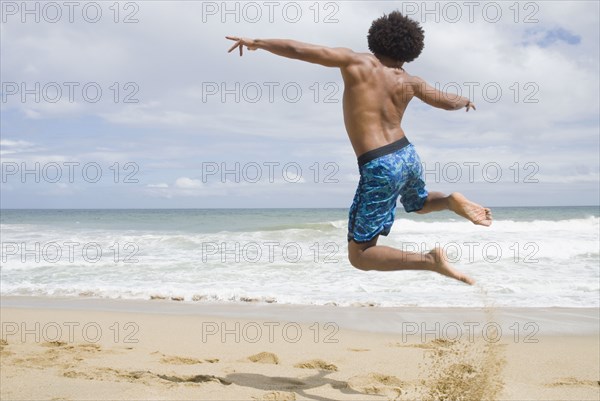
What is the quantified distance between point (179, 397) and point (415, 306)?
207 inches

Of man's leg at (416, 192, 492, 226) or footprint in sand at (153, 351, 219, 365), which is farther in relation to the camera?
footprint in sand at (153, 351, 219, 365)

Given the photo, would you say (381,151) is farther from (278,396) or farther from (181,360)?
(181,360)

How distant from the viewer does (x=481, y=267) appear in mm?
13727

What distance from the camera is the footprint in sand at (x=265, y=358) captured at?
245 inches

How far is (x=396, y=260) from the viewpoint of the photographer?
382cm

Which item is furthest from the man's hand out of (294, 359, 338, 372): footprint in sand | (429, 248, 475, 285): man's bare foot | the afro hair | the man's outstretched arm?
(294, 359, 338, 372): footprint in sand

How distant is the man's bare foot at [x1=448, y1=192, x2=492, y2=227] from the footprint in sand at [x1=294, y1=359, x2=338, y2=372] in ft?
8.89

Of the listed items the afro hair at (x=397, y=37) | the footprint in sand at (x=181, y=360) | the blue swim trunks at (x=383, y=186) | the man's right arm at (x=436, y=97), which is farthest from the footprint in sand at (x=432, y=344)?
the afro hair at (x=397, y=37)

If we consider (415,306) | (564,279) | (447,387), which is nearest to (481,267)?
(564,279)

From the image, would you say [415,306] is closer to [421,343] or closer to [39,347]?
[421,343]

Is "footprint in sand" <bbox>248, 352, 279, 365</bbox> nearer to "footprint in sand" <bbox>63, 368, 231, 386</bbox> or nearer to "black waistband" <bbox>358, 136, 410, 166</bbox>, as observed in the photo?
"footprint in sand" <bbox>63, 368, 231, 386</bbox>

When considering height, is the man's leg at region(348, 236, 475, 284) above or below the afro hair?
below

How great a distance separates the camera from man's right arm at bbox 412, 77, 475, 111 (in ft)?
12.6

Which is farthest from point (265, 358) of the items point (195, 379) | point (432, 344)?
point (432, 344)
